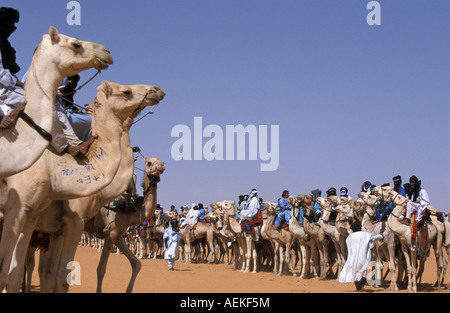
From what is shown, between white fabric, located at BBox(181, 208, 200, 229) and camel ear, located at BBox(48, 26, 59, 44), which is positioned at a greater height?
camel ear, located at BBox(48, 26, 59, 44)

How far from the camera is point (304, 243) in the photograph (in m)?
19.0

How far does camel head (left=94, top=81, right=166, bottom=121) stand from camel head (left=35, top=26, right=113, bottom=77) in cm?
147

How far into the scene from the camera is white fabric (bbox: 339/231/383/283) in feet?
47.4

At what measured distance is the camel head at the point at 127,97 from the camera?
25.5 ft

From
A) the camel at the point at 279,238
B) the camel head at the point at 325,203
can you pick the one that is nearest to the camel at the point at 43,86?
the camel head at the point at 325,203

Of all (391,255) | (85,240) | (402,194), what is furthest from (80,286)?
(85,240)

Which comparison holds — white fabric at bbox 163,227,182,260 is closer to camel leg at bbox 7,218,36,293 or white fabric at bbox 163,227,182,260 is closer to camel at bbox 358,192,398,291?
camel at bbox 358,192,398,291

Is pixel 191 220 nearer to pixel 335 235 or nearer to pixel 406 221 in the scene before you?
pixel 335 235

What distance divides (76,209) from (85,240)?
41281 mm

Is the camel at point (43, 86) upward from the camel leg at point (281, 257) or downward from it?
upward

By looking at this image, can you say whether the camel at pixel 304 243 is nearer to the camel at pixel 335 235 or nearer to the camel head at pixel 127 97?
the camel at pixel 335 235

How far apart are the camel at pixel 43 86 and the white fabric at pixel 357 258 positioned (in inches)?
401

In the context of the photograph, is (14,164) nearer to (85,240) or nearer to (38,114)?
(38,114)

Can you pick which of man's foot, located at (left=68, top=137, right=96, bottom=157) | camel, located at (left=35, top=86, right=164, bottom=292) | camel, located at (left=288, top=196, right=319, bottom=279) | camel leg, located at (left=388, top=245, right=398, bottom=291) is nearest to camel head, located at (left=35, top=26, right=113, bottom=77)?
man's foot, located at (left=68, top=137, right=96, bottom=157)
